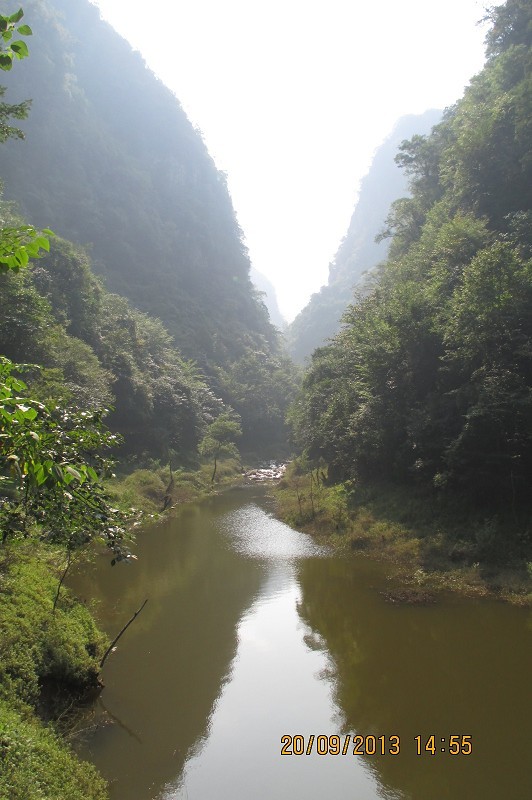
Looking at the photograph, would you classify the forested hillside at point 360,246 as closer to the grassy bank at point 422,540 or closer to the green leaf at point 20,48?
the grassy bank at point 422,540

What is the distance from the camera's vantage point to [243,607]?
1320 cm

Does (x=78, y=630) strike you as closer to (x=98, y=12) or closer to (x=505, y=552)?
(x=505, y=552)

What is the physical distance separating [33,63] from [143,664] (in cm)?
8072

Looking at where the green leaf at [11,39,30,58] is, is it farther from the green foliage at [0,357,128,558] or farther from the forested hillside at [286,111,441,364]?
the forested hillside at [286,111,441,364]

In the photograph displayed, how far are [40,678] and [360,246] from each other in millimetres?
149772

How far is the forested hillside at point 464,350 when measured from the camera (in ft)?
49.9

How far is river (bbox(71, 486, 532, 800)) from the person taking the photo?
257 inches

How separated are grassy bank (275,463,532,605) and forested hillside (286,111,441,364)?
9641 centimetres

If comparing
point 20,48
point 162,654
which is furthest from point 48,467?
point 162,654

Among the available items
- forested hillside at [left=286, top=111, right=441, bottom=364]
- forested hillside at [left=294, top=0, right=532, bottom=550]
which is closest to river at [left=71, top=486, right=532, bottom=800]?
forested hillside at [left=294, top=0, right=532, bottom=550]

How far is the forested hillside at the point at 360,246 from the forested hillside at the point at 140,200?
31661 millimetres

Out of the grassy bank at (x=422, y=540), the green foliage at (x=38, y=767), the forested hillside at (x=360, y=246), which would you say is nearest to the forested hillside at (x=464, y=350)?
the grassy bank at (x=422, y=540)

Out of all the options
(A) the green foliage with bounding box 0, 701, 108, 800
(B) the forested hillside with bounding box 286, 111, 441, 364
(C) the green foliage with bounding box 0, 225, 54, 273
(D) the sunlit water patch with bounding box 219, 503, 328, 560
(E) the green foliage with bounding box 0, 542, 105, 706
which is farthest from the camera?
(B) the forested hillside with bounding box 286, 111, 441, 364

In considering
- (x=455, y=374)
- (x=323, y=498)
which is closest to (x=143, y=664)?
(x=455, y=374)
